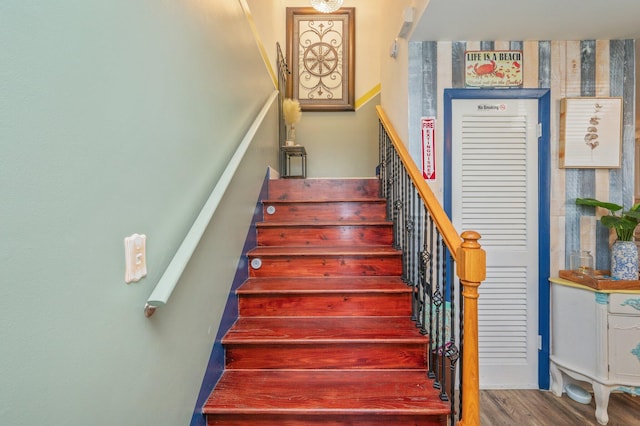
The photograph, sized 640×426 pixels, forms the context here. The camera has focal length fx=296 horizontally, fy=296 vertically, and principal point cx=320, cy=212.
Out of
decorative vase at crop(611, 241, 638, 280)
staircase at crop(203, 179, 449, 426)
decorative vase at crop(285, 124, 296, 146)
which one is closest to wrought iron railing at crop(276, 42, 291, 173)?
decorative vase at crop(285, 124, 296, 146)

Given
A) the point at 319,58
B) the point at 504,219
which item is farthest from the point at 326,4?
the point at 504,219

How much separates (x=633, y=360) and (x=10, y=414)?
3032 millimetres

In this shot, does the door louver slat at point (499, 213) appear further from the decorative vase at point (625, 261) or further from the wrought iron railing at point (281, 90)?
the wrought iron railing at point (281, 90)

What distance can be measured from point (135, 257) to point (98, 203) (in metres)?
0.20

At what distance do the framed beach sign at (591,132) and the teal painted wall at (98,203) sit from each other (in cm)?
258

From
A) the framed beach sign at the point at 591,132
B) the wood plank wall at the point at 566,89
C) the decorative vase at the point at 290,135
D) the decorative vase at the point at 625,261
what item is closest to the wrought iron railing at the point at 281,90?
the decorative vase at the point at 290,135

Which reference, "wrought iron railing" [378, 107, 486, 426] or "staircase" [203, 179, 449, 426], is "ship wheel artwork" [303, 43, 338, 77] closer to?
"staircase" [203, 179, 449, 426]

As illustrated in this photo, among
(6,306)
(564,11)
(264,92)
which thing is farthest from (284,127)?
(6,306)

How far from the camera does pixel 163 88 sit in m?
1.05

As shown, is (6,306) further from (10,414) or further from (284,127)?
(284,127)

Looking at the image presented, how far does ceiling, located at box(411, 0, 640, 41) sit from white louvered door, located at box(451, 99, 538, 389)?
49 centimetres

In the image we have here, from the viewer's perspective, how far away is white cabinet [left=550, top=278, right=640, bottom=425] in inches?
76.5

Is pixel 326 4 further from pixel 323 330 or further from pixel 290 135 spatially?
pixel 323 330

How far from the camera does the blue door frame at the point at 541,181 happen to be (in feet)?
7.45
